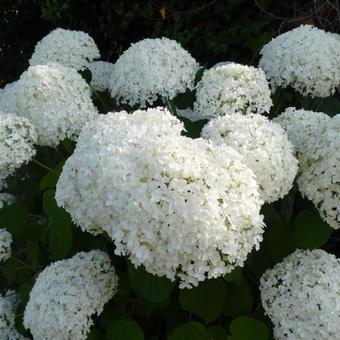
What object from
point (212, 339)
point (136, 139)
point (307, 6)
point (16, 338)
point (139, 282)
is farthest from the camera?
point (307, 6)

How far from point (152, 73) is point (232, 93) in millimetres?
396

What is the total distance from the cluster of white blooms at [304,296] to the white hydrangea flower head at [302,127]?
36 cm

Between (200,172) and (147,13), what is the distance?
3284 millimetres

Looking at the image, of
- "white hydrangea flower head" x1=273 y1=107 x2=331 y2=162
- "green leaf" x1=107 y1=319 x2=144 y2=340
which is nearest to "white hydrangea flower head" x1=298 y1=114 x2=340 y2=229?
"white hydrangea flower head" x1=273 y1=107 x2=331 y2=162

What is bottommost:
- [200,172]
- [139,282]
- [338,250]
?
[338,250]

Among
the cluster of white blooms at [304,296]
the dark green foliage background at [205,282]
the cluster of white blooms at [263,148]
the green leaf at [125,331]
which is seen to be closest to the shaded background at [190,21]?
the dark green foliage background at [205,282]

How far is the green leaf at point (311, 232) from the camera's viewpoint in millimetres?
1792

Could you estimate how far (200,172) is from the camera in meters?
1.45

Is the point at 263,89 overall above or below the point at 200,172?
below

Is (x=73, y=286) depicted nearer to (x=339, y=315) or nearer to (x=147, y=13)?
(x=339, y=315)

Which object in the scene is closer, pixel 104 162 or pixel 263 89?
pixel 104 162

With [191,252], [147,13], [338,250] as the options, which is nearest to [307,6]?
[147,13]

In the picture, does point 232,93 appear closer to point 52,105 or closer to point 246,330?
point 52,105

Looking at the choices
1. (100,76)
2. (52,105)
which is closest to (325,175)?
(52,105)
